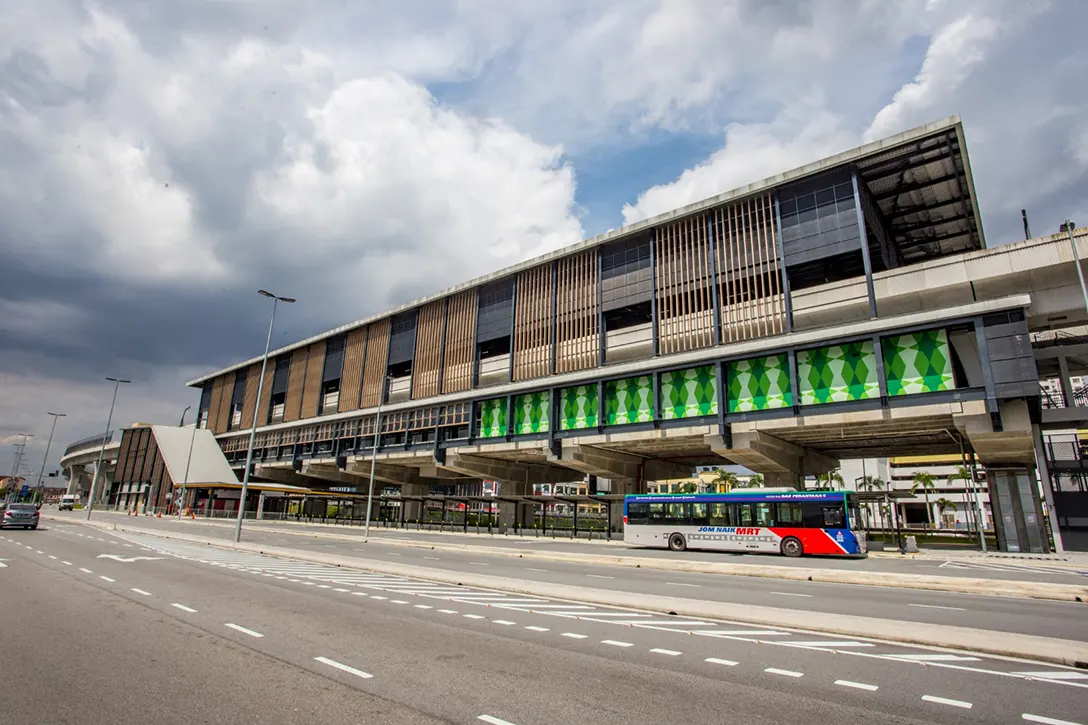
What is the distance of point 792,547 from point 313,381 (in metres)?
59.4

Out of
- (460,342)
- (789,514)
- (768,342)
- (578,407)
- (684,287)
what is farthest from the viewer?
(460,342)

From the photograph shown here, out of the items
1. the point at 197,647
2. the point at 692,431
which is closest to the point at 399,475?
the point at 692,431

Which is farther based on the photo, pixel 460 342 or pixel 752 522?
pixel 460 342

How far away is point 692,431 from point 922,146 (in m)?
21.4

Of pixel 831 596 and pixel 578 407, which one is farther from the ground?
pixel 578 407

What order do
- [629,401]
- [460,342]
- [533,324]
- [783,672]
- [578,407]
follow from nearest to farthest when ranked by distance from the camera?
[783,672], [629,401], [578,407], [533,324], [460,342]

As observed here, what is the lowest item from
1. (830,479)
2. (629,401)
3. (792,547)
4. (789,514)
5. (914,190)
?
(792,547)

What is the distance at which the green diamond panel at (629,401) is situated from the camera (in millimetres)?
40438

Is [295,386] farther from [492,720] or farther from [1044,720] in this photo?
[1044,720]

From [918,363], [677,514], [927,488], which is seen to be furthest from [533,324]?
[927,488]

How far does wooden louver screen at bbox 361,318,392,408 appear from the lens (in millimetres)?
61750

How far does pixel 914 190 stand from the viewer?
37281mm

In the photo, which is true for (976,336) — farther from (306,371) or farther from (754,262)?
(306,371)

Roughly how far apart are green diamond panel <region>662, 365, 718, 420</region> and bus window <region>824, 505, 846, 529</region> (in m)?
10.7
